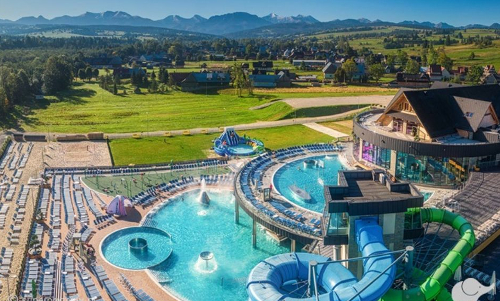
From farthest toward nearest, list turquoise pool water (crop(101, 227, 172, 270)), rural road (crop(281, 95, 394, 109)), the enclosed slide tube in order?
rural road (crop(281, 95, 394, 109)) → turquoise pool water (crop(101, 227, 172, 270)) → the enclosed slide tube

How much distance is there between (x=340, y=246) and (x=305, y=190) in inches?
764

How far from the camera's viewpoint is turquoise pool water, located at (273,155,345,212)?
44.9 meters

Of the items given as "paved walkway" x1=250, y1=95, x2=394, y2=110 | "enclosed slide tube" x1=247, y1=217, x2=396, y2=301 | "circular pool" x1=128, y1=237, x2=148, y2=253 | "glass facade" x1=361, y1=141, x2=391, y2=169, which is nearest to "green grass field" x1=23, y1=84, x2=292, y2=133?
"paved walkway" x1=250, y1=95, x2=394, y2=110

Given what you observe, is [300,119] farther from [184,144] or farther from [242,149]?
[184,144]

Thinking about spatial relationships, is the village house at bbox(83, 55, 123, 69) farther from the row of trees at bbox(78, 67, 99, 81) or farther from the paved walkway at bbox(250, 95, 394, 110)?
the paved walkway at bbox(250, 95, 394, 110)

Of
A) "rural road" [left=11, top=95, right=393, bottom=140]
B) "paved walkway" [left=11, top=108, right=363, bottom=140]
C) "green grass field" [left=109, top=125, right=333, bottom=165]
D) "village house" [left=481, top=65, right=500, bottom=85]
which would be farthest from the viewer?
"village house" [left=481, top=65, right=500, bottom=85]

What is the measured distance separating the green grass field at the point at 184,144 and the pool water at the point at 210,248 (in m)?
16.1

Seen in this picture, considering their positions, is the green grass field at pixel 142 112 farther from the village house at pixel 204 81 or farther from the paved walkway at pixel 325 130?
the paved walkway at pixel 325 130

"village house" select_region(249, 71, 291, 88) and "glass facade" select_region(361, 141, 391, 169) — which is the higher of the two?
"village house" select_region(249, 71, 291, 88)

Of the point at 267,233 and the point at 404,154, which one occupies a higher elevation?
the point at 404,154

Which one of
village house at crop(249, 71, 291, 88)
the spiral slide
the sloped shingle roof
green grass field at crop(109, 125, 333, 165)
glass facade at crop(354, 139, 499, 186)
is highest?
the sloped shingle roof

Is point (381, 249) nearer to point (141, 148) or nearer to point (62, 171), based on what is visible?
point (62, 171)

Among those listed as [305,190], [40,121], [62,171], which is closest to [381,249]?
[305,190]

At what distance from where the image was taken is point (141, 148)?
6944 centimetres
